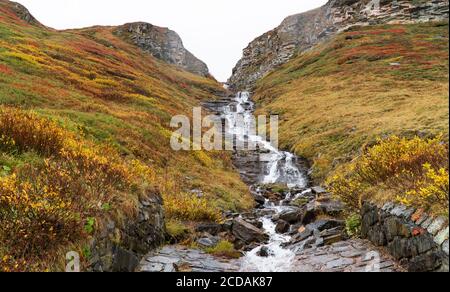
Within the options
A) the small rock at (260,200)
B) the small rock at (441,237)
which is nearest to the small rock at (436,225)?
the small rock at (441,237)

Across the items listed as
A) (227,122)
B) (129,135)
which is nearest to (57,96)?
(129,135)

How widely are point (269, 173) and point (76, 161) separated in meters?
22.7

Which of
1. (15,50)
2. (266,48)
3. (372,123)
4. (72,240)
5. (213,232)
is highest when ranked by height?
(266,48)

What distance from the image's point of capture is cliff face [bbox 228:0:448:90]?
8575cm

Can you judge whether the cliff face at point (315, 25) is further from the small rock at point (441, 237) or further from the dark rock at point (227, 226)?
the small rock at point (441, 237)

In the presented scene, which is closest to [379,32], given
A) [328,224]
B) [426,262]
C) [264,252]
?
[328,224]

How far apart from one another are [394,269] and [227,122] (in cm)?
4800

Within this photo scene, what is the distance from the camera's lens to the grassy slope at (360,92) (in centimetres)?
2864

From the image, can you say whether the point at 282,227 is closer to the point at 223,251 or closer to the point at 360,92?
the point at 223,251

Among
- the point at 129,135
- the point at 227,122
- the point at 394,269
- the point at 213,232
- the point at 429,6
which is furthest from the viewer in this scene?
the point at 429,6

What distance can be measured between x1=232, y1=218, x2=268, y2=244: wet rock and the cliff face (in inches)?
2861

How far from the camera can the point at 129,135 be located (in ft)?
79.3

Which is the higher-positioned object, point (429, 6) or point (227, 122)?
point (429, 6)
